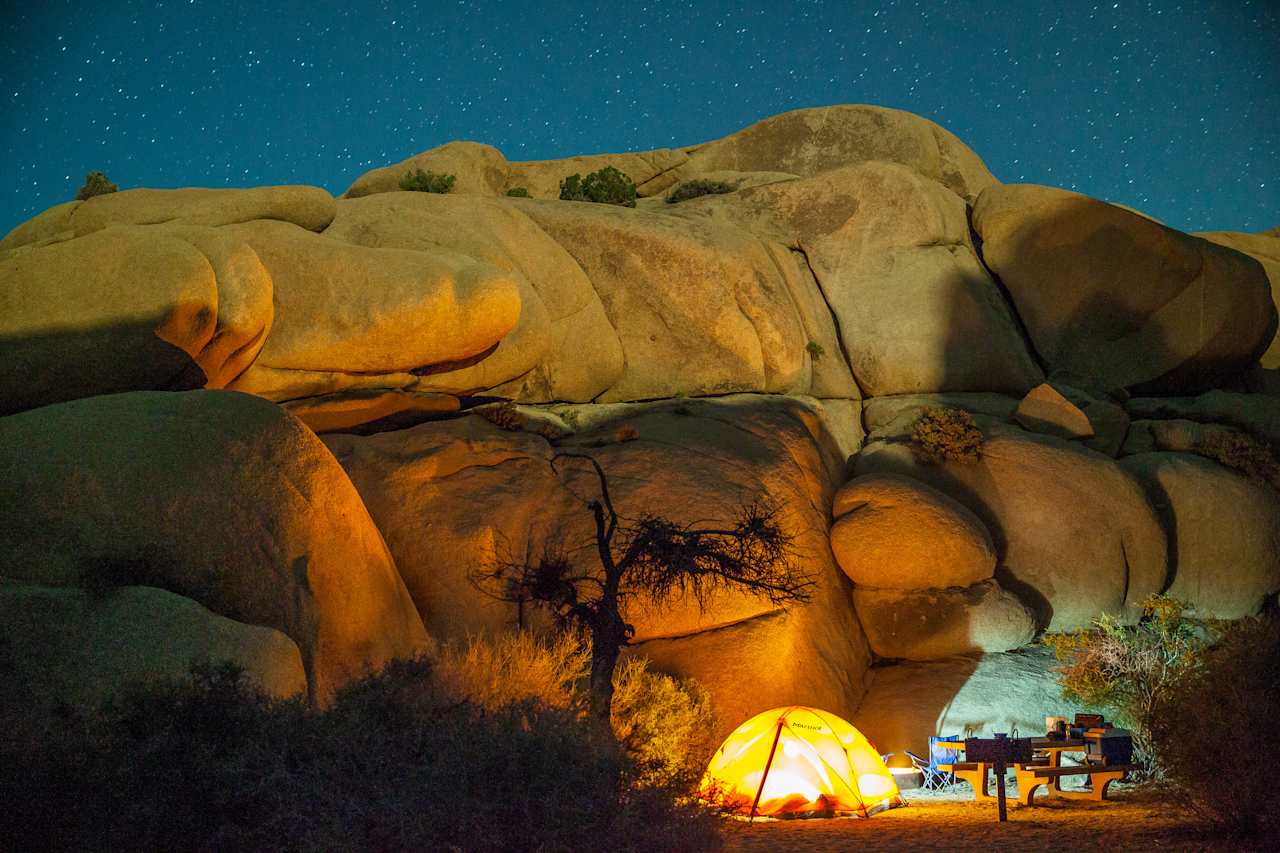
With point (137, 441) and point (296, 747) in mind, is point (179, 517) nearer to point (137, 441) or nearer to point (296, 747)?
point (137, 441)

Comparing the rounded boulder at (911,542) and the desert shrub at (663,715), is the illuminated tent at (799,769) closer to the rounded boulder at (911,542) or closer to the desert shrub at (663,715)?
the desert shrub at (663,715)

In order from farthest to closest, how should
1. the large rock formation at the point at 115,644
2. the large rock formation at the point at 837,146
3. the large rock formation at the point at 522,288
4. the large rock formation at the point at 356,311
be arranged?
the large rock formation at the point at 837,146, the large rock formation at the point at 522,288, the large rock formation at the point at 356,311, the large rock formation at the point at 115,644

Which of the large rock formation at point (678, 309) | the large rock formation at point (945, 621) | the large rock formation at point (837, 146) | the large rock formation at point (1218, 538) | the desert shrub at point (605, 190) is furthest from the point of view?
the large rock formation at point (837, 146)

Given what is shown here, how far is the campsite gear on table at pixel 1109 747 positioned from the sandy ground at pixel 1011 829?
462mm

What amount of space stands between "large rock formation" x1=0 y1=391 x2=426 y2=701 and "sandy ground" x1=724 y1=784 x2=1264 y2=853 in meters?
4.91

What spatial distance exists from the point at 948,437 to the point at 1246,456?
5.84 meters

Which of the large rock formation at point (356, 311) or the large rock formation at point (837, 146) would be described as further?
the large rock formation at point (837, 146)

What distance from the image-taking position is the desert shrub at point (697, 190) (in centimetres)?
2642

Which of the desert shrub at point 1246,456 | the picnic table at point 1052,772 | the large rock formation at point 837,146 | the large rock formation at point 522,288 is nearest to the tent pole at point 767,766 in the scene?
the picnic table at point 1052,772

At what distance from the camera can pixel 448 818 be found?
5848mm

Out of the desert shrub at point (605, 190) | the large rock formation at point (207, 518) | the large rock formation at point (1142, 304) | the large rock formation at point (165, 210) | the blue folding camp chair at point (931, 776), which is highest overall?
the desert shrub at point (605, 190)

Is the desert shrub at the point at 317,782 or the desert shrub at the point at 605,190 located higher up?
the desert shrub at the point at 605,190

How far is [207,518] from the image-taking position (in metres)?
11.2

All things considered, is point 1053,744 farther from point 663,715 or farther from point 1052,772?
point 663,715
